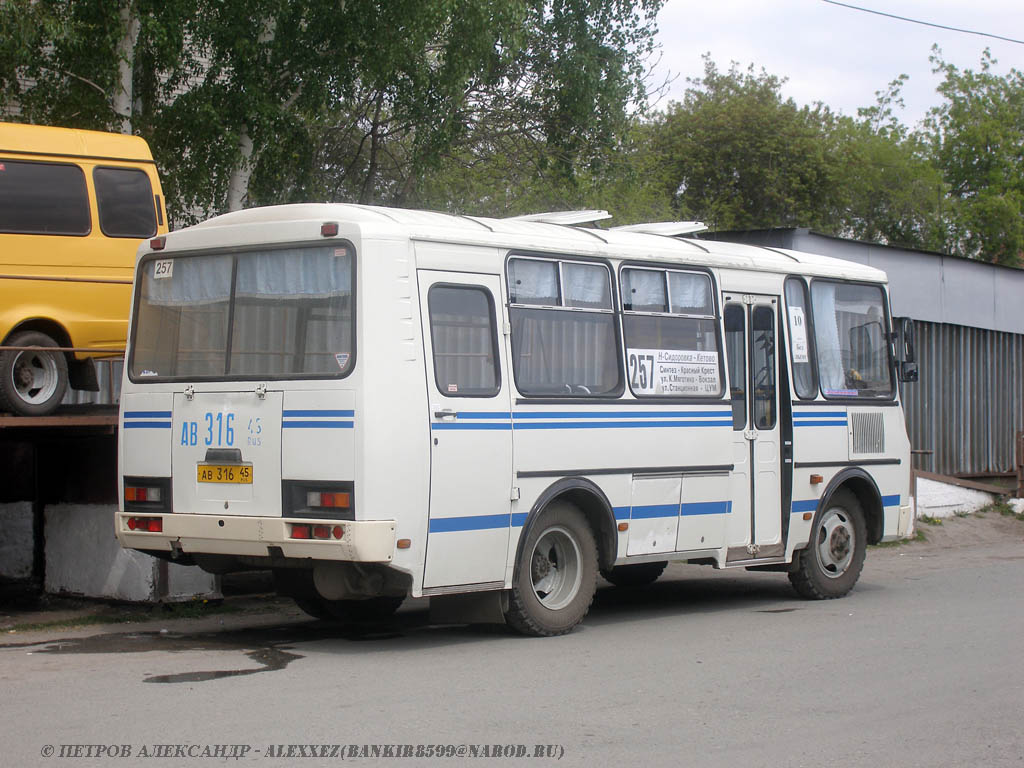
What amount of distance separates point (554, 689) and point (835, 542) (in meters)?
5.47

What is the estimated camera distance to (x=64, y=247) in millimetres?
11148

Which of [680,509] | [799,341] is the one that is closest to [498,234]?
[680,509]

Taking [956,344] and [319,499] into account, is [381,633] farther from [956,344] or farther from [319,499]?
[956,344]

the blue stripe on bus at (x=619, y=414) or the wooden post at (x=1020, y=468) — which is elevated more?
the blue stripe on bus at (x=619, y=414)

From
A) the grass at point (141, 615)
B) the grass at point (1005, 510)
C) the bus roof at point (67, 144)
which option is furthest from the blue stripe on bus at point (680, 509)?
the grass at point (1005, 510)

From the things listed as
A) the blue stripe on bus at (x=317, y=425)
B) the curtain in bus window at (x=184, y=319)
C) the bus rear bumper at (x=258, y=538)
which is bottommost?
the bus rear bumper at (x=258, y=538)

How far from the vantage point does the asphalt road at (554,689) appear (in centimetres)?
611

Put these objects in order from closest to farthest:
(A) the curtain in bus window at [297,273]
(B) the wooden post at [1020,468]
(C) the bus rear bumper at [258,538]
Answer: (C) the bus rear bumper at [258,538]
(A) the curtain in bus window at [297,273]
(B) the wooden post at [1020,468]

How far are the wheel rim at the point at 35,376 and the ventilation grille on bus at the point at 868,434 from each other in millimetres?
6981

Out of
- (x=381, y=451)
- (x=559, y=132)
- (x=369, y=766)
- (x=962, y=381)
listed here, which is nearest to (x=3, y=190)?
(x=381, y=451)

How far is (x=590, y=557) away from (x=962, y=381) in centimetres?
1429

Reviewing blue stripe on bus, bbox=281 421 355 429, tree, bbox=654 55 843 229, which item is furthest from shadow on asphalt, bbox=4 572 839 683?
tree, bbox=654 55 843 229

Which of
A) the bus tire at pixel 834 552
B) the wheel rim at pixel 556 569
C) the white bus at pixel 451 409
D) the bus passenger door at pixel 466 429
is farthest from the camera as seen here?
the bus tire at pixel 834 552

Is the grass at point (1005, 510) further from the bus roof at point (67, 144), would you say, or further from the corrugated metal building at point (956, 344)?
the bus roof at point (67, 144)
